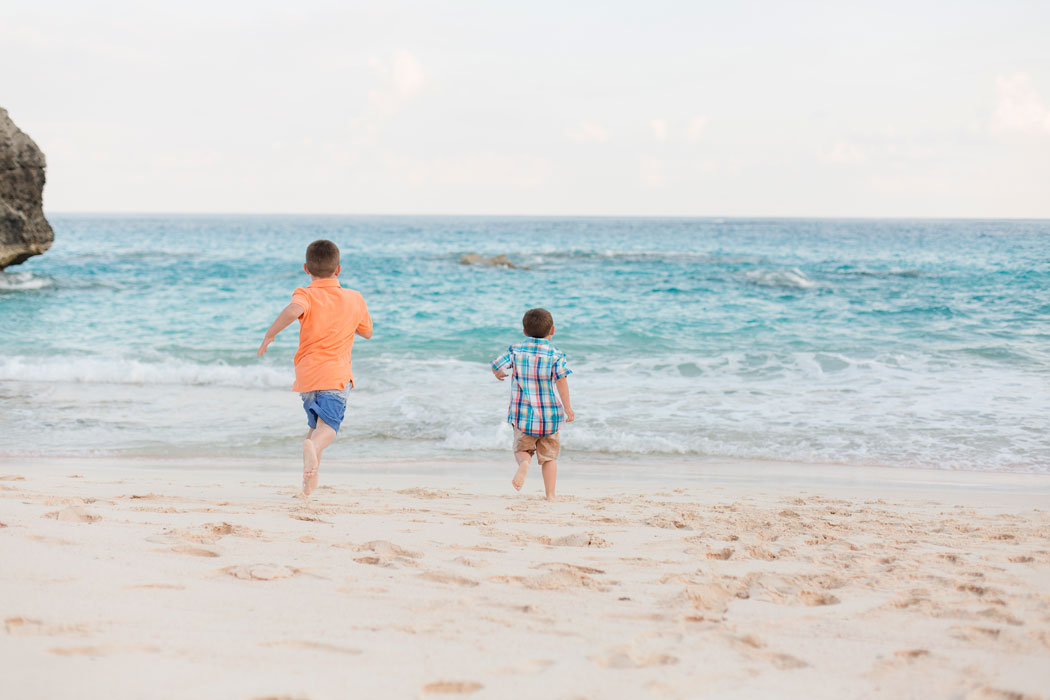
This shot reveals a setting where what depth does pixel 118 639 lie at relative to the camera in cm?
223

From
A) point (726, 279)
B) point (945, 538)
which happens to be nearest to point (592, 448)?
point (945, 538)

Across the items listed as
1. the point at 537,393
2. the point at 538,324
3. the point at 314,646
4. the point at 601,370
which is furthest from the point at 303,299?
the point at 601,370

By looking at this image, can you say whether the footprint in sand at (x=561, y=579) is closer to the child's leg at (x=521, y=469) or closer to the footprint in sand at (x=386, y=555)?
the footprint in sand at (x=386, y=555)

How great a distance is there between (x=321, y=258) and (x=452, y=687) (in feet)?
9.98

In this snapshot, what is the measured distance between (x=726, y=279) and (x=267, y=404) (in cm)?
1978

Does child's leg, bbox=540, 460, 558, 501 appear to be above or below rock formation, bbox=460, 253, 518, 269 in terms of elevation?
below

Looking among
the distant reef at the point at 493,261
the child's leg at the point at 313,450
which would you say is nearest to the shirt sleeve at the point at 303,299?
the child's leg at the point at 313,450

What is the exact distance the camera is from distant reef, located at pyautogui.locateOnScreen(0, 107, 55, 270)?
20.9 metres

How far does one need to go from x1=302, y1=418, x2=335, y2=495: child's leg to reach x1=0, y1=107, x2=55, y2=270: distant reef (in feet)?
67.9

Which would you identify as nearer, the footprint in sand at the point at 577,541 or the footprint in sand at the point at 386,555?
the footprint in sand at the point at 386,555

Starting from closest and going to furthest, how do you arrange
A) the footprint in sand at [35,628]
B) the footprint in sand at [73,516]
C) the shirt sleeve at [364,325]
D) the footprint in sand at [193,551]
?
the footprint in sand at [35,628] < the footprint in sand at [193,551] < the footprint in sand at [73,516] < the shirt sleeve at [364,325]

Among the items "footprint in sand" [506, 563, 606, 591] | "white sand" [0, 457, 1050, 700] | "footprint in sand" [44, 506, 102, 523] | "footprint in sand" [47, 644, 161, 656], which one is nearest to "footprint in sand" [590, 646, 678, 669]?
"white sand" [0, 457, 1050, 700]

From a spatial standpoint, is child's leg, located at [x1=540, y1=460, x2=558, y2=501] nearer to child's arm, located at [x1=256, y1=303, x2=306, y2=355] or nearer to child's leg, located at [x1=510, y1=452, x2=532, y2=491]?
child's leg, located at [x1=510, y1=452, x2=532, y2=491]

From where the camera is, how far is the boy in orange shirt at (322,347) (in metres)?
4.61
